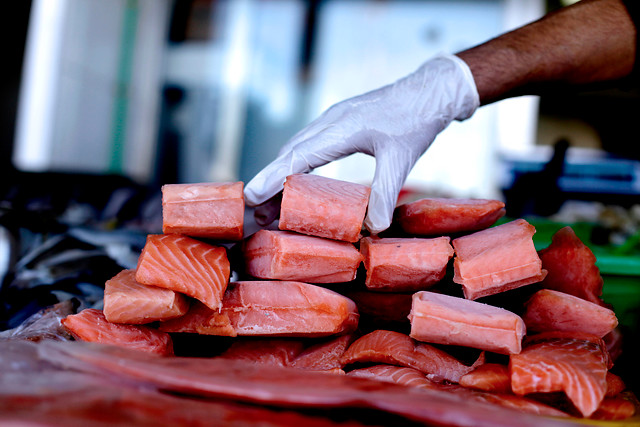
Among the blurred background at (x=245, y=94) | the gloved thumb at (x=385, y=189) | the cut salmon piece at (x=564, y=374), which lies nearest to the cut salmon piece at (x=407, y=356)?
the cut salmon piece at (x=564, y=374)

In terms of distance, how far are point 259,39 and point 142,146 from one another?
3084 mm

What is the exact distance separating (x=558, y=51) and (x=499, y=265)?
1422mm

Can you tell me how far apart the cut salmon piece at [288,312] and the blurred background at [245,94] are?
159 inches

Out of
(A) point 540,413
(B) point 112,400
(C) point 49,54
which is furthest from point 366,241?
(C) point 49,54

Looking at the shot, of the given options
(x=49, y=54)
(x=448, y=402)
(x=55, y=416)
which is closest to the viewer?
(x=55, y=416)

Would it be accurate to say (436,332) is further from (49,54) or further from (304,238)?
(49,54)

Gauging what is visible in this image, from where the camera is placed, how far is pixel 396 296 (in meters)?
1.61

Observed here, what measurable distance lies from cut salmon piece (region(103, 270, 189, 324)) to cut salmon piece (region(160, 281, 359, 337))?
7 cm

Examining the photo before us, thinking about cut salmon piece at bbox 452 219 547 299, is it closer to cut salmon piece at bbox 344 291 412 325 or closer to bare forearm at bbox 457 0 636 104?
cut salmon piece at bbox 344 291 412 325

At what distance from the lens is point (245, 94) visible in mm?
9719

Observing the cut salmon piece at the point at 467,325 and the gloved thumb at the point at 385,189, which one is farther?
the gloved thumb at the point at 385,189

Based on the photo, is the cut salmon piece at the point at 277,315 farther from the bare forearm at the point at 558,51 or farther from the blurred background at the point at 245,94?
the blurred background at the point at 245,94

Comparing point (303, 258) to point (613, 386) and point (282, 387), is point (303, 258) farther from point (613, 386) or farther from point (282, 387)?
point (613, 386)

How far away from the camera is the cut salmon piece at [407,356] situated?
4.45 feet
